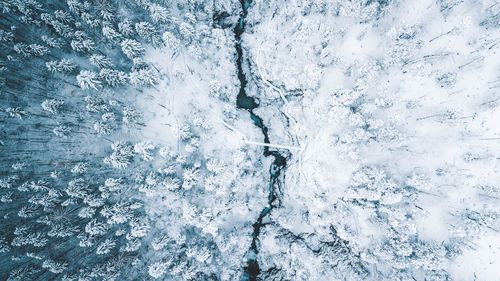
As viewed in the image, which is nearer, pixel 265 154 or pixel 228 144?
pixel 228 144

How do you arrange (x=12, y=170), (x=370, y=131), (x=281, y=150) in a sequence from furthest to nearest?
(x=281, y=150)
(x=370, y=131)
(x=12, y=170)

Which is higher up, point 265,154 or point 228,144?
point 228,144

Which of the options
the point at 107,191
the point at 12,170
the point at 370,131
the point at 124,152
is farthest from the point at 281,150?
the point at 12,170

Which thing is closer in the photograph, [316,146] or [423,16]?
[423,16]

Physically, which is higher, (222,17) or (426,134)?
(222,17)

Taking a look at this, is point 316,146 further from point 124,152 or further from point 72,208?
point 72,208
